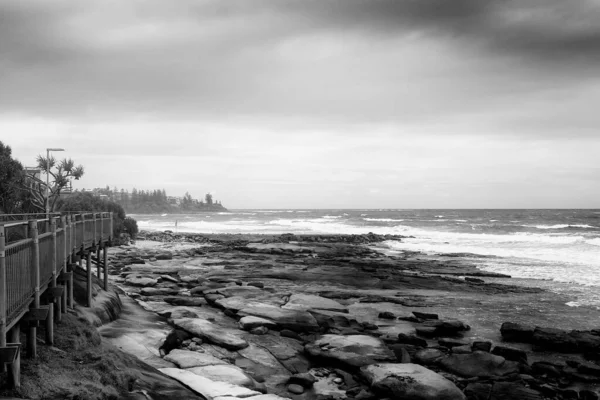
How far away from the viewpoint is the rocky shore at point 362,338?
12.6 meters

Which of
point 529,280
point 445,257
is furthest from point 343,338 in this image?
point 445,257

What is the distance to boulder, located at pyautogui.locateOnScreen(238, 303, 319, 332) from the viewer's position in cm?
1844

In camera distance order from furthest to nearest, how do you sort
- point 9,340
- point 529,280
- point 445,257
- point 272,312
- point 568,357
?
point 445,257 → point 529,280 → point 272,312 → point 568,357 → point 9,340

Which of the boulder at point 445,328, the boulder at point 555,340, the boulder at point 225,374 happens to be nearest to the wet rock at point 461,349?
the boulder at point 445,328

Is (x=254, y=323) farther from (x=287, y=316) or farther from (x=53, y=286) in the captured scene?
(x=53, y=286)

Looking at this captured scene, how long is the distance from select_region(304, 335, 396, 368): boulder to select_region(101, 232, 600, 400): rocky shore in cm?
4

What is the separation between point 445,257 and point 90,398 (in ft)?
140

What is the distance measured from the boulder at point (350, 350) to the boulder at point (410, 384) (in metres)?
1.30

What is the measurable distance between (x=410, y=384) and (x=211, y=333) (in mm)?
6763

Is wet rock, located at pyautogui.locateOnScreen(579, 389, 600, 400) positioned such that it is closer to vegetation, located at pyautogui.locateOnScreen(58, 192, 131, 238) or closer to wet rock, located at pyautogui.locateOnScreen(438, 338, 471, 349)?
wet rock, located at pyautogui.locateOnScreen(438, 338, 471, 349)

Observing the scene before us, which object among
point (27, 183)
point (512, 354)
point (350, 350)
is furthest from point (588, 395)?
point (27, 183)

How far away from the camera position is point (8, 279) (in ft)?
22.9

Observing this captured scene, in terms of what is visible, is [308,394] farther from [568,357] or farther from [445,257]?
[445,257]

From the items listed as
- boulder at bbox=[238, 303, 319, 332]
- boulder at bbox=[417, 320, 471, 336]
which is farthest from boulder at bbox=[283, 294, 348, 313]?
boulder at bbox=[417, 320, 471, 336]
